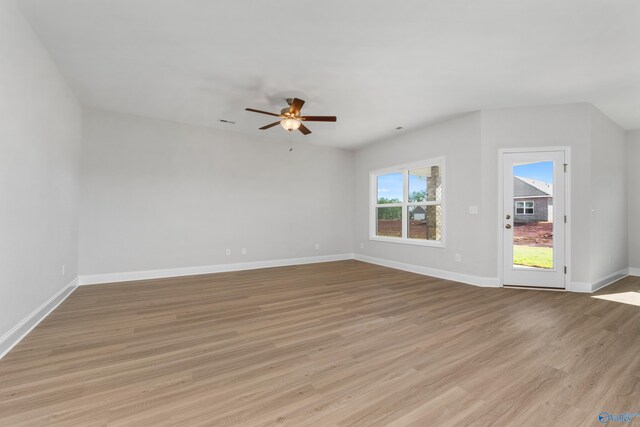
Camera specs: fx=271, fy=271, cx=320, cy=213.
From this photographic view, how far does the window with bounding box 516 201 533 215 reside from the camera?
13.2 ft

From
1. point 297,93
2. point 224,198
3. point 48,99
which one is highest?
point 297,93

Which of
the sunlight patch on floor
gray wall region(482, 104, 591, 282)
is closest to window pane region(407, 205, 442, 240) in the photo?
gray wall region(482, 104, 591, 282)

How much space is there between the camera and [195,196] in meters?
4.95

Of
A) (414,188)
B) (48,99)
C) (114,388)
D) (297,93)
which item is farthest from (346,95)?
(114,388)

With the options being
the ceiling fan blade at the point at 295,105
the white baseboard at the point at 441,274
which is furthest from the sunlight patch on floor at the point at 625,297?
the ceiling fan blade at the point at 295,105

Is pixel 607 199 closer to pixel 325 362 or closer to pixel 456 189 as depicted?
pixel 456 189

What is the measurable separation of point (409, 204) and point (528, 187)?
78.7 inches

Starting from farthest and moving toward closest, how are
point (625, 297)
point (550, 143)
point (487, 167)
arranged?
1. point (487, 167)
2. point (550, 143)
3. point (625, 297)

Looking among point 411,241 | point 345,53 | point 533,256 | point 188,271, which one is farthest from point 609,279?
point 188,271

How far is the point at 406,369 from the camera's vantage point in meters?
1.90

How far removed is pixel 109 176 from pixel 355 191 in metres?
4.94

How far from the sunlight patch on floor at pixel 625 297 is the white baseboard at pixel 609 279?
23 cm

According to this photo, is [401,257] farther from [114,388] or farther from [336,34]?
[114,388]

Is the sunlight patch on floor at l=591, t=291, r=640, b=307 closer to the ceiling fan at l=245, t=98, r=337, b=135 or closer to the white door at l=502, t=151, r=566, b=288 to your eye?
the white door at l=502, t=151, r=566, b=288
